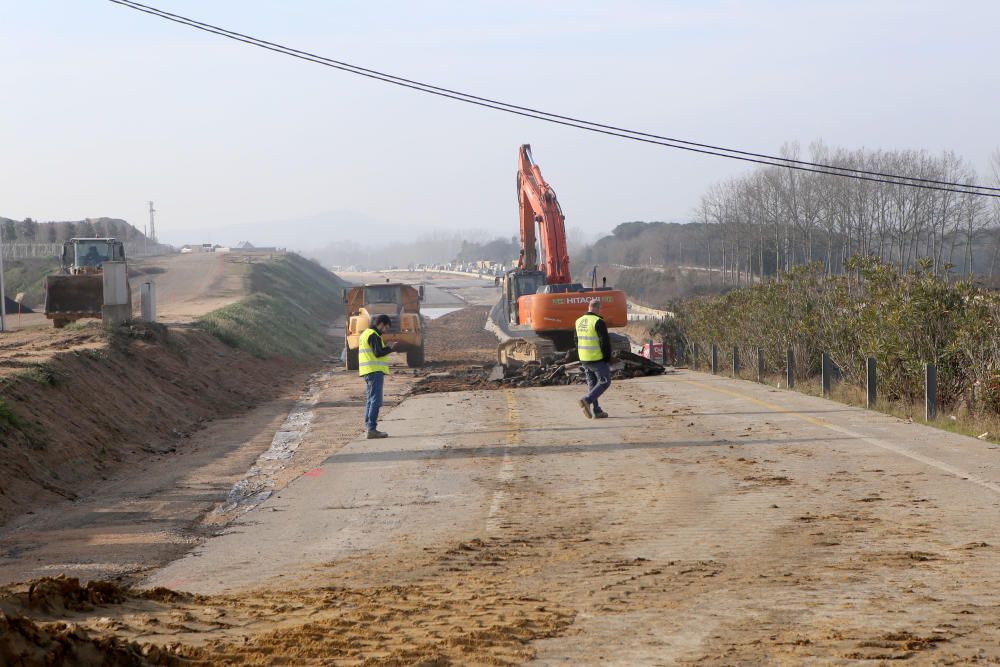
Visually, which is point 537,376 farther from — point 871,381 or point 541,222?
point 871,381

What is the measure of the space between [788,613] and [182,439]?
16.3 m

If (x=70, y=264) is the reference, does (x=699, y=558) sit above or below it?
below

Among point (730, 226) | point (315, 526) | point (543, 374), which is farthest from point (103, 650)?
point (730, 226)

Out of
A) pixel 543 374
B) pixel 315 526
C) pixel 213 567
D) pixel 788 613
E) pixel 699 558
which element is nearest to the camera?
pixel 788 613

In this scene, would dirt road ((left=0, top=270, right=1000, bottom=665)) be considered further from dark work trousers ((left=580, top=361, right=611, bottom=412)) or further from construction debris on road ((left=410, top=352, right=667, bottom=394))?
construction debris on road ((left=410, top=352, right=667, bottom=394))

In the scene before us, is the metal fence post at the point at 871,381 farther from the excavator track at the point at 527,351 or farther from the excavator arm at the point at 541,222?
the excavator arm at the point at 541,222

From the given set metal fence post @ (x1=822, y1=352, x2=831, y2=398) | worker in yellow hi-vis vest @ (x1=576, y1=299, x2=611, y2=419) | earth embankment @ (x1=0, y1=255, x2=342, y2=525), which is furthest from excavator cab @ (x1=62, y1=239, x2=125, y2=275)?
metal fence post @ (x1=822, y1=352, x2=831, y2=398)

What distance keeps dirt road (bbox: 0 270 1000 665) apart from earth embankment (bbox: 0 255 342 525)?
346 cm

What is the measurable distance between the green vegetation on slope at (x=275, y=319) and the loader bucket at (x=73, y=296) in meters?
3.76

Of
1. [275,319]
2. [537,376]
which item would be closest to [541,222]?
[537,376]

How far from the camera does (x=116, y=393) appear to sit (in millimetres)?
21219

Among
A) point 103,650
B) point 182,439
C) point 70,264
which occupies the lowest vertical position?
point 182,439

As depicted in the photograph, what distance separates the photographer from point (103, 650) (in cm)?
504

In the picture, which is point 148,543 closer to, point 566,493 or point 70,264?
point 566,493
